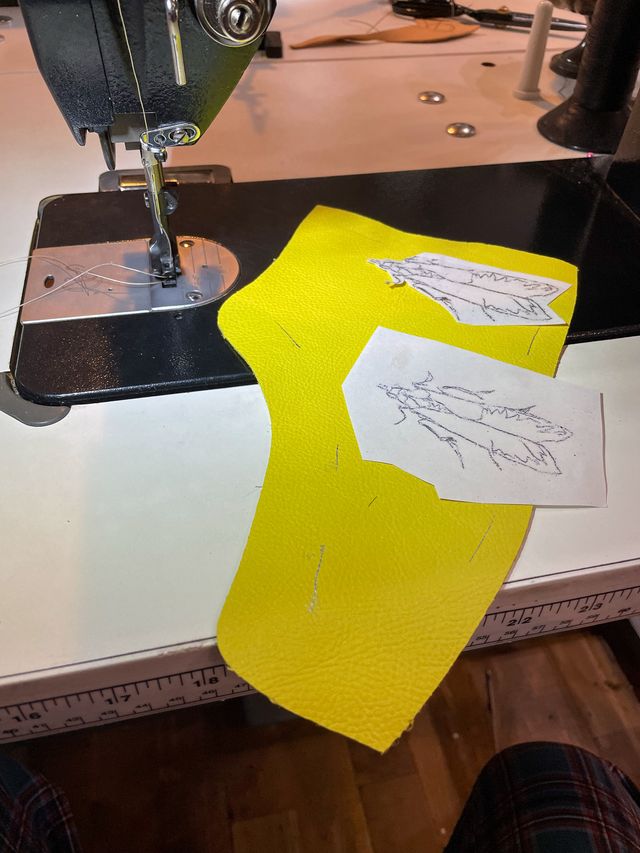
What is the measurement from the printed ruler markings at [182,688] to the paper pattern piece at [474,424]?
10cm

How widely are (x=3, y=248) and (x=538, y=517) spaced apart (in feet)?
Answer: 2.35

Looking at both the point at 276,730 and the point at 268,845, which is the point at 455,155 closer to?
the point at 276,730

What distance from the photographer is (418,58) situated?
138 cm

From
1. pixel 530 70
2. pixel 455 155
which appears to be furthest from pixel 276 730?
pixel 530 70

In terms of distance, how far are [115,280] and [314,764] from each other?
0.96 meters

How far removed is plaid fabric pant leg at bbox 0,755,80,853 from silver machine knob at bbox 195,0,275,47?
74cm

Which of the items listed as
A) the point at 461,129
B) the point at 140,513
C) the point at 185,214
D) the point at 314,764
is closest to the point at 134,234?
the point at 185,214

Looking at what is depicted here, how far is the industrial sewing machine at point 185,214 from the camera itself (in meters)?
0.62

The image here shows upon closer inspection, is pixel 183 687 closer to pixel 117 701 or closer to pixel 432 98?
pixel 117 701

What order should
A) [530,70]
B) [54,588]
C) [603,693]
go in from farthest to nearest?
[603,693], [530,70], [54,588]

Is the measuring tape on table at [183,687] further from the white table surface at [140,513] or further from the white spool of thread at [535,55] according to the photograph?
the white spool of thread at [535,55]

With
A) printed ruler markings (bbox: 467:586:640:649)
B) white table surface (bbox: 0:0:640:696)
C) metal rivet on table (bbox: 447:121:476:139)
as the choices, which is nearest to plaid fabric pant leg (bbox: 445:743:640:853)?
printed ruler markings (bbox: 467:586:640:649)

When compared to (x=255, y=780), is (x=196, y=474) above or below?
above

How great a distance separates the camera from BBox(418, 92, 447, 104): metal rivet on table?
1.24 m
